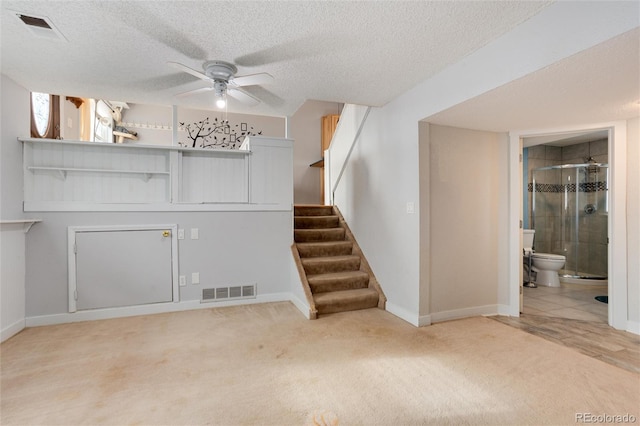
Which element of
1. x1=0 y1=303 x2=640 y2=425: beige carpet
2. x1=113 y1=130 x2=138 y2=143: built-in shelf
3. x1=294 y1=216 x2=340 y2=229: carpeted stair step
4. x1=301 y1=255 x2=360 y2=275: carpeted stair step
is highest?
x1=113 y1=130 x2=138 y2=143: built-in shelf

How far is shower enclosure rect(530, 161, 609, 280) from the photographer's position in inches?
207

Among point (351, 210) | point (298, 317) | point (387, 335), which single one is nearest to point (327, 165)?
point (351, 210)

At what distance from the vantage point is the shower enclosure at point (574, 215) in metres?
5.27

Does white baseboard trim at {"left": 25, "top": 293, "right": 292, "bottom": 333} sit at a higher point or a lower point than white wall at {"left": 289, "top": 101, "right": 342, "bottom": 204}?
lower

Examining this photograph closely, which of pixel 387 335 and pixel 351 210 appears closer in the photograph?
pixel 387 335

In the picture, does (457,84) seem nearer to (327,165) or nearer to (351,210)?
(351,210)

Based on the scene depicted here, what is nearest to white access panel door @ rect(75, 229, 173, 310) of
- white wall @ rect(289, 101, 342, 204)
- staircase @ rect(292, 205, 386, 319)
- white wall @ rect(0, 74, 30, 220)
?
white wall @ rect(0, 74, 30, 220)

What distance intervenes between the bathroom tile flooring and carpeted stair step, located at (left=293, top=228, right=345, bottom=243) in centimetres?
222

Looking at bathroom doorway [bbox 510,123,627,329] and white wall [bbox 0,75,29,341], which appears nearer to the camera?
white wall [bbox 0,75,29,341]

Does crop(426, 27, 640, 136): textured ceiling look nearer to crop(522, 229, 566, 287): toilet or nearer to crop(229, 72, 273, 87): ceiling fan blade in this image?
crop(229, 72, 273, 87): ceiling fan blade

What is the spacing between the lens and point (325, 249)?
4.35 meters

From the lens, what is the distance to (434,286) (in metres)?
3.26

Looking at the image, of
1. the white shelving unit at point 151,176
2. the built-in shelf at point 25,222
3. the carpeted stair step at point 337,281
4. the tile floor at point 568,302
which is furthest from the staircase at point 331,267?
the built-in shelf at point 25,222

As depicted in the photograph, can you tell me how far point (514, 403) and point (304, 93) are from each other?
10.5ft
